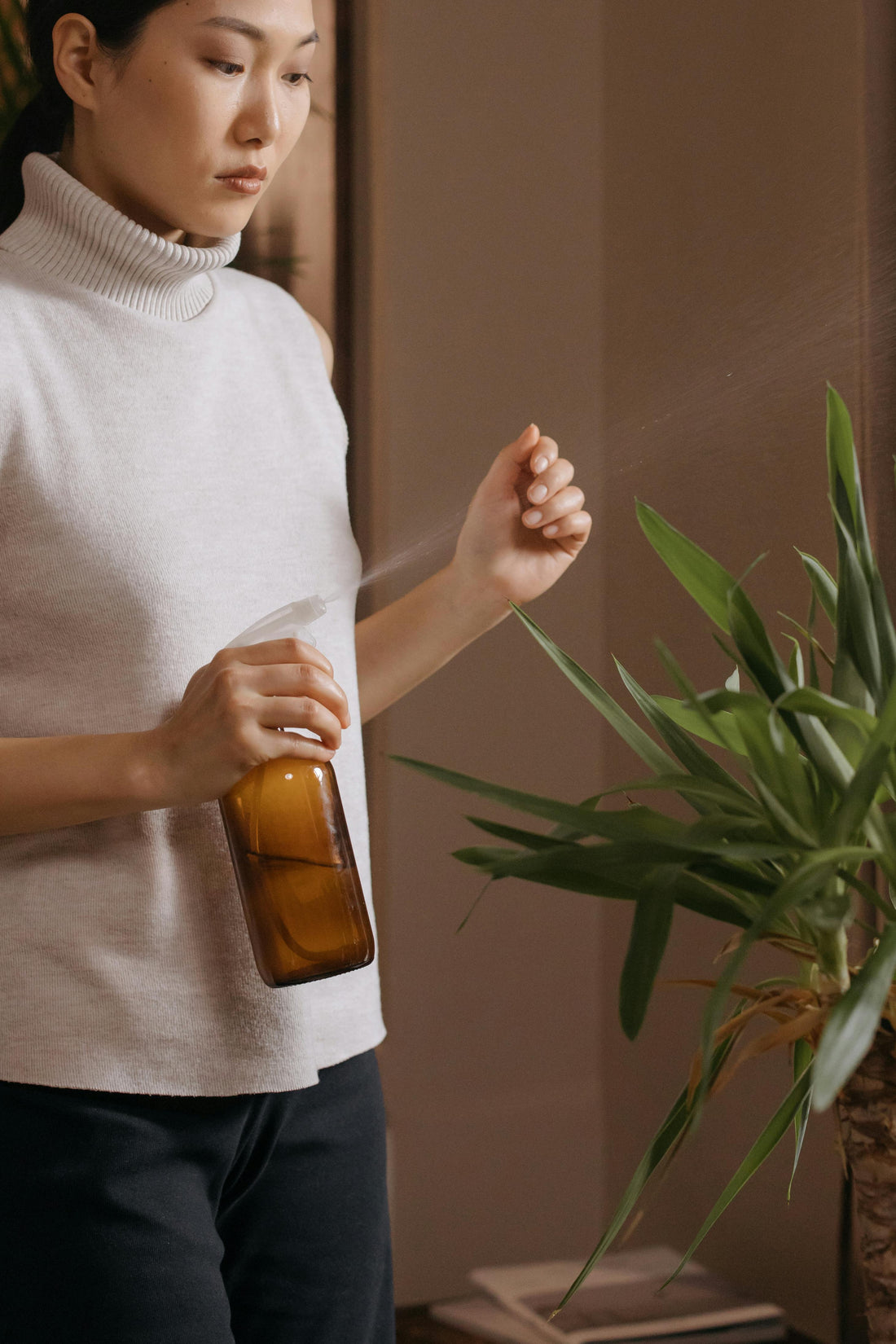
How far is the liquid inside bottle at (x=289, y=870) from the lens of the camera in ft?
2.73

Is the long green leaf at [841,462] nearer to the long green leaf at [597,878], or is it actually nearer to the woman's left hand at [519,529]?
the long green leaf at [597,878]

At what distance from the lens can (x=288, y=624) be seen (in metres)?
0.87

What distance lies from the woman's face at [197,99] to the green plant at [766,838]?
0.45 meters

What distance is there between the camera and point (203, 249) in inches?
38.3

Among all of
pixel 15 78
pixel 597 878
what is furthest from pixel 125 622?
pixel 15 78

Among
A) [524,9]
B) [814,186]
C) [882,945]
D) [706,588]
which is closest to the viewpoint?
[882,945]

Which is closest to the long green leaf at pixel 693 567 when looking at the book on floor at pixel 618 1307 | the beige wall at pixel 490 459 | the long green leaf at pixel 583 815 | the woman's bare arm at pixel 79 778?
the long green leaf at pixel 583 815

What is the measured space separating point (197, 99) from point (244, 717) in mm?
431

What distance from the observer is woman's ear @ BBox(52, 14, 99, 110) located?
3.05 feet

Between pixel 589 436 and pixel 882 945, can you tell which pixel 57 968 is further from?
pixel 589 436

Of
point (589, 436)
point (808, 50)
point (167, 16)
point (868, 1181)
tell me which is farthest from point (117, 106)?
point (589, 436)

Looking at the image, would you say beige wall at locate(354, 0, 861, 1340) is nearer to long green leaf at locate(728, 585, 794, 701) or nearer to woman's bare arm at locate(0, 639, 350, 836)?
woman's bare arm at locate(0, 639, 350, 836)

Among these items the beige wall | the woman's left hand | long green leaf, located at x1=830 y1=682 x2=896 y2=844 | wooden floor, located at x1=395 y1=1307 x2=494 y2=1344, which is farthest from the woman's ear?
wooden floor, located at x1=395 y1=1307 x2=494 y2=1344

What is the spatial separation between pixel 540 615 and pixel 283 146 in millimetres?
1228
